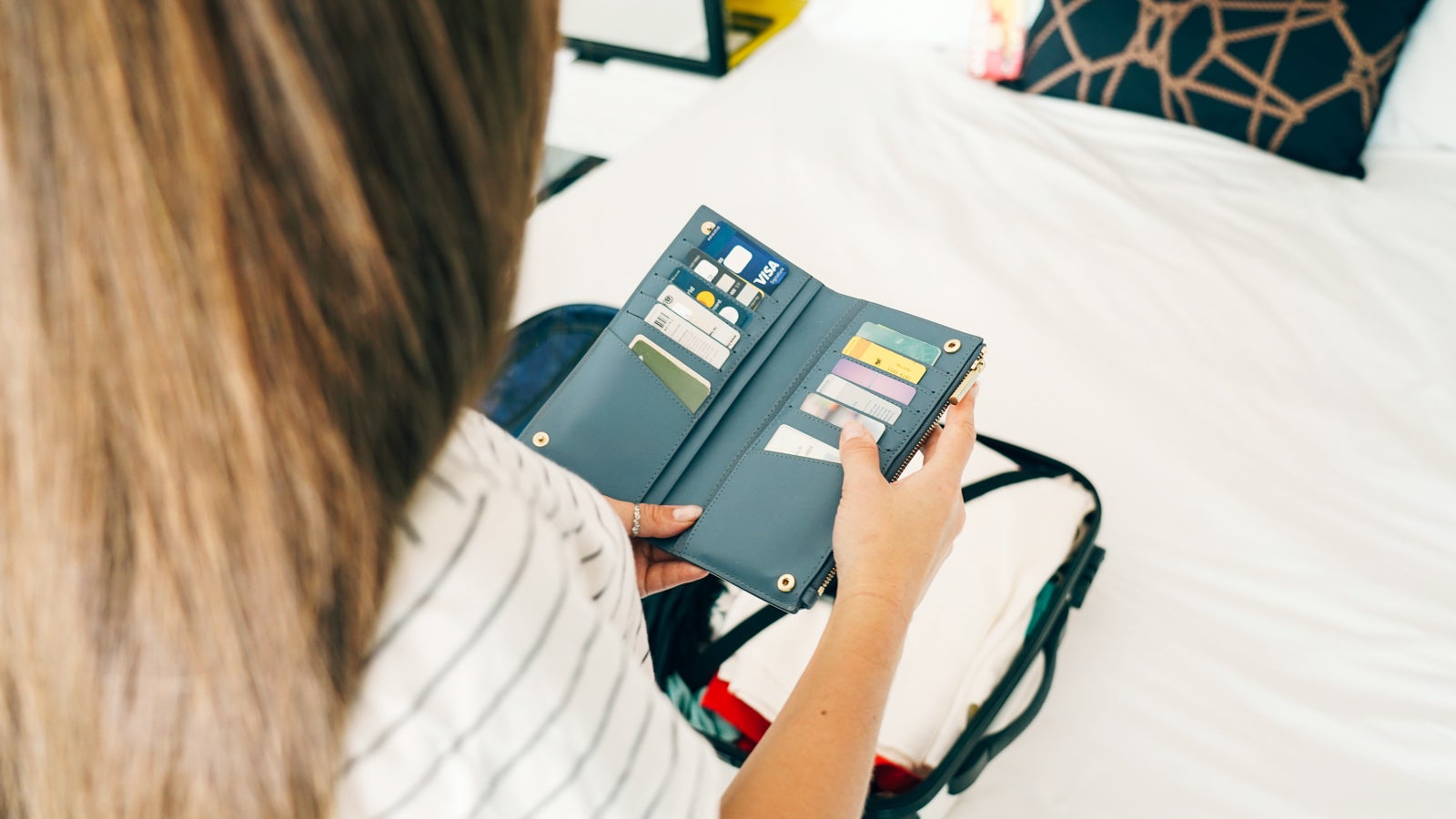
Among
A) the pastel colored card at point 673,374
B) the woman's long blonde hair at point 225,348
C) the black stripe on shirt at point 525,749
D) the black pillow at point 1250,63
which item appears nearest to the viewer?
the woman's long blonde hair at point 225,348

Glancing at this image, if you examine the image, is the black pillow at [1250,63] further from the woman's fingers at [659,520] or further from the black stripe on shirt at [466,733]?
the black stripe on shirt at [466,733]

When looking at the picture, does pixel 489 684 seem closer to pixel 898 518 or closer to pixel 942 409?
pixel 898 518

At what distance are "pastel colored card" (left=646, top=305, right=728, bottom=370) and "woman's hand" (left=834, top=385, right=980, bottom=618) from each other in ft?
0.56

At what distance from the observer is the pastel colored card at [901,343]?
2.72 feet

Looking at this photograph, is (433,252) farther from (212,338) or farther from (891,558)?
(891,558)

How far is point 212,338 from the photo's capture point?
29 cm

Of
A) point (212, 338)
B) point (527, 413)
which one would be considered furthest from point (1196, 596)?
point (212, 338)

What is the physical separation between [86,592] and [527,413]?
87 cm

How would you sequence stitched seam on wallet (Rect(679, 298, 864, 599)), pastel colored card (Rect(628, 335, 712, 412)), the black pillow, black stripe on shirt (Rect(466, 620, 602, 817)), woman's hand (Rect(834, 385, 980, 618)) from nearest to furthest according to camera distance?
black stripe on shirt (Rect(466, 620, 602, 817)), woman's hand (Rect(834, 385, 980, 618)), stitched seam on wallet (Rect(679, 298, 864, 599)), pastel colored card (Rect(628, 335, 712, 412)), the black pillow

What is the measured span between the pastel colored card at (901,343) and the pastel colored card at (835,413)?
79 mm

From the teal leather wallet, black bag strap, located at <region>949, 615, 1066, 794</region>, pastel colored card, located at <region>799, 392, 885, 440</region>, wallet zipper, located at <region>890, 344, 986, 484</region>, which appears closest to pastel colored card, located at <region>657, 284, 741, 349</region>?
the teal leather wallet

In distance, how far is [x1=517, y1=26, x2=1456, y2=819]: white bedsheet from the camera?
0.82 m

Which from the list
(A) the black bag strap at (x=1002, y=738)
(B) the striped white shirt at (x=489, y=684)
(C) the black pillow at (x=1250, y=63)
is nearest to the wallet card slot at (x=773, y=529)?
(A) the black bag strap at (x=1002, y=738)

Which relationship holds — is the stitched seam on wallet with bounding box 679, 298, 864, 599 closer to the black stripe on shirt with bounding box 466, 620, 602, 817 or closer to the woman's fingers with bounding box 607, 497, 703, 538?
the woman's fingers with bounding box 607, 497, 703, 538
